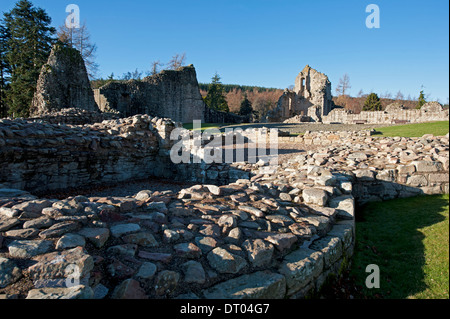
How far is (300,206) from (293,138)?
948 centimetres

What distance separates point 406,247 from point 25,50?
107 ft

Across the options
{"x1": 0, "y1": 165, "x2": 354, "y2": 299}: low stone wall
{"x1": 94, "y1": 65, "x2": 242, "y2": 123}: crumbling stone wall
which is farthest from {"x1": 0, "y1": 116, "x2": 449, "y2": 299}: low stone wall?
{"x1": 94, "y1": 65, "x2": 242, "y2": 123}: crumbling stone wall

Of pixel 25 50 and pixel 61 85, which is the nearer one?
pixel 61 85

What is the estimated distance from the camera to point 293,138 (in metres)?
13.3

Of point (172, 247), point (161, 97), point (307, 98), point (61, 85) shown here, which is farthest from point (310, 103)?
point (172, 247)

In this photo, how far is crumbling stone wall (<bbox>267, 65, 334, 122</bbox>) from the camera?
3694 centimetres

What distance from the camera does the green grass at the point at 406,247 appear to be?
10.1 feet

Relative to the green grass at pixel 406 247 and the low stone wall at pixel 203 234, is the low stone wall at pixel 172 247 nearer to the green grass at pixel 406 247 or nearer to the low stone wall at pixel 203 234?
the low stone wall at pixel 203 234

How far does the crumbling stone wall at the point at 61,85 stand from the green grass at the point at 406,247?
20.3m

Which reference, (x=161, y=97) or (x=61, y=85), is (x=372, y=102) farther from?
(x=61, y=85)

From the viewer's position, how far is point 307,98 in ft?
129

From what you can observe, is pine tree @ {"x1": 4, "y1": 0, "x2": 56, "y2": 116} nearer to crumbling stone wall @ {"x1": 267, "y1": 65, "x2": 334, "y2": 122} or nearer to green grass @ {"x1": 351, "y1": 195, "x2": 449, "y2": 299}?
crumbling stone wall @ {"x1": 267, "y1": 65, "x2": 334, "y2": 122}
